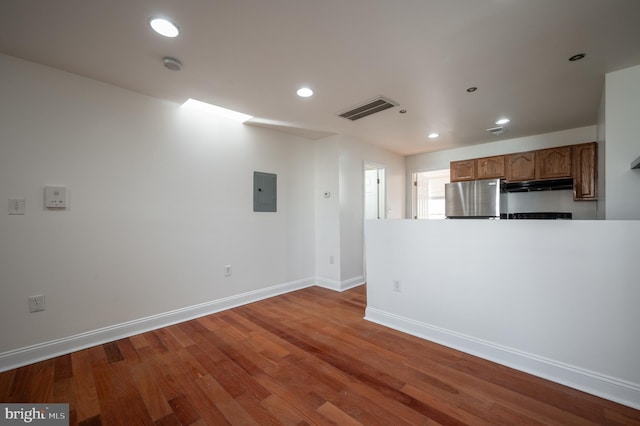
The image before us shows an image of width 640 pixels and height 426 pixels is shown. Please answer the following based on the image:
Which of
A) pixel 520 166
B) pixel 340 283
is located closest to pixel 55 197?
pixel 340 283

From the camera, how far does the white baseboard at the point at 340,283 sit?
4.16 m

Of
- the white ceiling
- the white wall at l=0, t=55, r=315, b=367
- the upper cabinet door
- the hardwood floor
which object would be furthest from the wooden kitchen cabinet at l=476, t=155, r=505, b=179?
the white wall at l=0, t=55, r=315, b=367

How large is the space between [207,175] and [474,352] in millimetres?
3394

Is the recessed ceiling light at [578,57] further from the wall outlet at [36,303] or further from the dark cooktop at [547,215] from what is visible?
the wall outlet at [36,303]

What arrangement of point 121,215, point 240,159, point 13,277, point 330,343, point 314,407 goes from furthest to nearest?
point 240,159, point 121,215, point 330,343, point 13,277, point 314,407

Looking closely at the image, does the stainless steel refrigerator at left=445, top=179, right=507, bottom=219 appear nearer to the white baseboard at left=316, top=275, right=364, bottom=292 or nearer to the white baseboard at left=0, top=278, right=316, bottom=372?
the white baseboard at left=316, top=275, right=364, bottom=292

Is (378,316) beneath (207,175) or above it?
beneath

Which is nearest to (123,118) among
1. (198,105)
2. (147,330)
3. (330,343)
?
(198,105)

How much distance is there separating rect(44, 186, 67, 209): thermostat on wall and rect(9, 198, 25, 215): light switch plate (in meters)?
0.13

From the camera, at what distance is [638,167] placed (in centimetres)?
220

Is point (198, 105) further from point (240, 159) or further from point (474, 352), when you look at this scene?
point (474, 352)

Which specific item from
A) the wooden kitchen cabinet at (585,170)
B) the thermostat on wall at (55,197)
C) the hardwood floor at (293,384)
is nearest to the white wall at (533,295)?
the hardwood floor at (293,384)

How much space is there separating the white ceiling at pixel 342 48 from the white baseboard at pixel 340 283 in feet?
8.71

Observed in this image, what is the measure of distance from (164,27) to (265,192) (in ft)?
7.53
